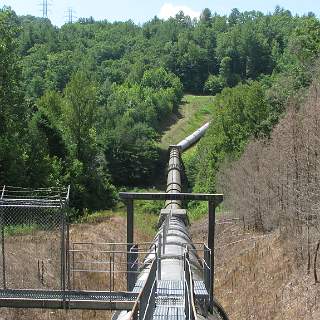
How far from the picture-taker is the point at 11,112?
108 feet

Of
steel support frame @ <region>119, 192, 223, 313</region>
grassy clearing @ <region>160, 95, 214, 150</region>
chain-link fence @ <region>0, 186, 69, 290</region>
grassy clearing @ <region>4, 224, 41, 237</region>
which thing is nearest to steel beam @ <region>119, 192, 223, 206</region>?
steel support frame @ <region>119, 192, 223, 313</region>

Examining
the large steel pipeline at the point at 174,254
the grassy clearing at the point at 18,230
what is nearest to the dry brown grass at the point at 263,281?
the large steel pipeline at the point at 174,254

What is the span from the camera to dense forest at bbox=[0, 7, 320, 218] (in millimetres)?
33594

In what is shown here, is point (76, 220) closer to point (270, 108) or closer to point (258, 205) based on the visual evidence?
point (258, 205)

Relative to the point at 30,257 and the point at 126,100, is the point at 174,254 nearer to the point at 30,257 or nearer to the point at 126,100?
the point at 30,257

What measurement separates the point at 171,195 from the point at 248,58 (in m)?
107

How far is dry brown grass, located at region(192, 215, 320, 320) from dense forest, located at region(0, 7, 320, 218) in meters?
A: 11.4

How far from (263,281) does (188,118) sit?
227 feet

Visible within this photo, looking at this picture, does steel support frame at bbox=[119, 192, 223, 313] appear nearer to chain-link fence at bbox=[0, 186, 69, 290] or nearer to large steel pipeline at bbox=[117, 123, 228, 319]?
large steel pipeline at bbox=[117, 123, 228, 319]

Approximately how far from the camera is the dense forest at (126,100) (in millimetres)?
33594

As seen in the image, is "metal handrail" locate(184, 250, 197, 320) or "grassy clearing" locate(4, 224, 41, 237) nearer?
"metal handrail" locate(184, 250, 197, 320)

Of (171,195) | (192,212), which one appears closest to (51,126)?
(192,212)

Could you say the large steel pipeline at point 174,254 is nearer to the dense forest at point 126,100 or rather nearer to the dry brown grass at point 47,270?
the dry brown grass at point 47,270

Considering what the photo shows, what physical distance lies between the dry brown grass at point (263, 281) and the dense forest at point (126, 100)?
1143cm
